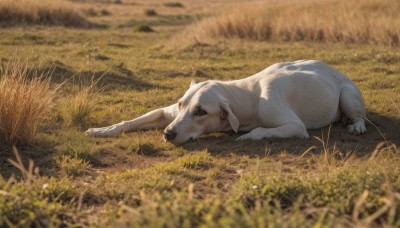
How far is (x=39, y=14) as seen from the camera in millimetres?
21719

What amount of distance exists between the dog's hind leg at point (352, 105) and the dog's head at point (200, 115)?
1.75 m

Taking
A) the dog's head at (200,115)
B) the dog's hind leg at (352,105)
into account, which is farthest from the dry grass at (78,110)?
the dog's hind leg at (352,105)

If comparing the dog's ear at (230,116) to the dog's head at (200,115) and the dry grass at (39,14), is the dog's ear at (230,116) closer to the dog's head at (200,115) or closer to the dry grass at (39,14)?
the dog's head at (200,115)

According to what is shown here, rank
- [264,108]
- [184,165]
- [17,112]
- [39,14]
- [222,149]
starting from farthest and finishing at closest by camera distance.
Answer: [39,14] < [264,108] < [222,149] < [17,112] < [184,165]

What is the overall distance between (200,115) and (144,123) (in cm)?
99

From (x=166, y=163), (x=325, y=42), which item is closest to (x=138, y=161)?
(x=166, y=163)

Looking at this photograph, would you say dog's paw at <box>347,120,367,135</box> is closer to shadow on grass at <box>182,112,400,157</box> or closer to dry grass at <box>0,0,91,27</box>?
shadow on grass at <box>182,112,400,157</box>

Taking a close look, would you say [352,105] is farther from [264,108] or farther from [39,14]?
[39,14]

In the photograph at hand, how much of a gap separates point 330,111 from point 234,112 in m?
1.38

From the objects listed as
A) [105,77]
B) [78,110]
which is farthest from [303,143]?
[105,77]

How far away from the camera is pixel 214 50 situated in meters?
15.0

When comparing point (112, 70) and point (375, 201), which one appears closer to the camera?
point (375, 201)

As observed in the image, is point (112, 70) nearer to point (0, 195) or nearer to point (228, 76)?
point (228, 76)

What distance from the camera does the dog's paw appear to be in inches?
272
